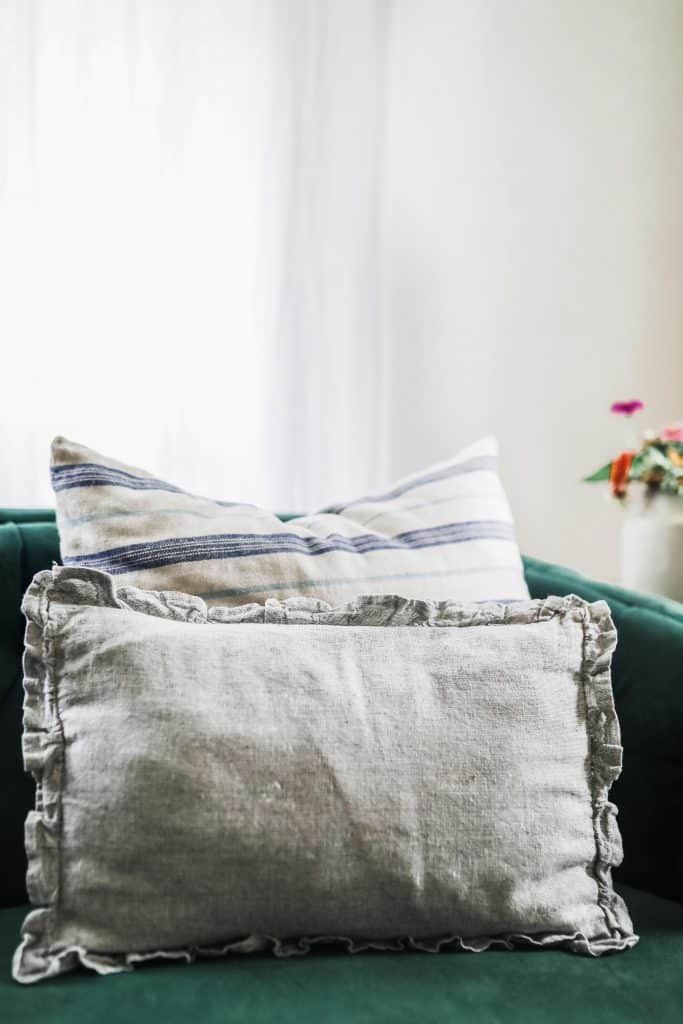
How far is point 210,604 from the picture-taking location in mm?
1012

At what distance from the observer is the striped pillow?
1021 millimetres

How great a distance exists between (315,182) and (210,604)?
95cm

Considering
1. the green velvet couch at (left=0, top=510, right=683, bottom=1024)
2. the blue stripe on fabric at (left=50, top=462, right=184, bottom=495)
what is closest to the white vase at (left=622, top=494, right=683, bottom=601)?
the green velvet couch at (left=0, top=510, right=683, bottom=1024)

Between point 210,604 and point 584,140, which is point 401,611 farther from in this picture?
point 584,140

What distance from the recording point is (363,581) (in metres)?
1.07

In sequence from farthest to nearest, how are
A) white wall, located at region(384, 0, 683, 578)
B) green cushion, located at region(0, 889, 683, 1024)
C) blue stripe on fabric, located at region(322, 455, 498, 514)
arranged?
1. white wall, located at region(384, 0, 683, 578)
2. blue stripe on fabric, located at region(322, 455, 498, 514)
3. green cushion, located at region(0, 889, 683, 1024)

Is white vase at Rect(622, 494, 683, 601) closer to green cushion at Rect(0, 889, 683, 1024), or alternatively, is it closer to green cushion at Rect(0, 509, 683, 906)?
green cushion at Rect(0, 509, 683, 906)

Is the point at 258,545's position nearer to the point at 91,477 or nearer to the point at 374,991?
the point at 91,477

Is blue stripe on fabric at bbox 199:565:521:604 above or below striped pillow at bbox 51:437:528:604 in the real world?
below

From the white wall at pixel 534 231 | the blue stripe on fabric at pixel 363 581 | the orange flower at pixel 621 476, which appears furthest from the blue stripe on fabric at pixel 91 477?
the white wall at pixel 534 231

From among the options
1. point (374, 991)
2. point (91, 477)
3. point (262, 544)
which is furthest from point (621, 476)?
point (374, 991)

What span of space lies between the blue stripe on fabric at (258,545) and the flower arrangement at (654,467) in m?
0.43

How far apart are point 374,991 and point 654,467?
939 mm

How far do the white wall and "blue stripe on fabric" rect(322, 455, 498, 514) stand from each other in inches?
24.0
